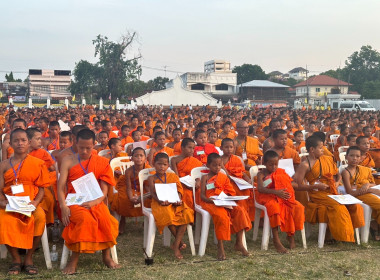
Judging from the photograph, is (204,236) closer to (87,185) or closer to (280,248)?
(280,248)

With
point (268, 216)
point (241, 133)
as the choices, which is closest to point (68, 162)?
point (268, 216)

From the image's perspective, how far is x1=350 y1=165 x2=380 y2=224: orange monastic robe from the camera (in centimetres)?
591

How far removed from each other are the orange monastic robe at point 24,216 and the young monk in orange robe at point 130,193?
1378 millimetres

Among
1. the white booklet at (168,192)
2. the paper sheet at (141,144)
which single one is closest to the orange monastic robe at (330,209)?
the white booklet at (168,192)

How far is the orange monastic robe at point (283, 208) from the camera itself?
18.0 ft

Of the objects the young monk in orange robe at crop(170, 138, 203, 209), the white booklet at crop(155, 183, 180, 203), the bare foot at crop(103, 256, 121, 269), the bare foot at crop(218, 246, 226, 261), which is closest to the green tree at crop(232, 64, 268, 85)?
the young monk in orange robe at crop(170, 138, 203, 209)

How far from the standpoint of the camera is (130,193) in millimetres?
5902

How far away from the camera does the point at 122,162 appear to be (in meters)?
6.78

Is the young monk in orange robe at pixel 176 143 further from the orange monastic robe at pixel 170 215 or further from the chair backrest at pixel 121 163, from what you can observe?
the orange monastic robe at pixel 170 215

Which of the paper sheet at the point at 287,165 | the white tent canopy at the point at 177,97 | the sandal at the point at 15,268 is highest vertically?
the white tent canopy at the point at 177,97

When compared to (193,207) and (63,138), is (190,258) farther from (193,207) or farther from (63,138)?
(63,138)

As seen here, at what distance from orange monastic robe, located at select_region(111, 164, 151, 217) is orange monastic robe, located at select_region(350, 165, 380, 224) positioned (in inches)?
115

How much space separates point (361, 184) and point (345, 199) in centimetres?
66

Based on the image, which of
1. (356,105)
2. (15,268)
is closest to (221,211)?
(15,268)
